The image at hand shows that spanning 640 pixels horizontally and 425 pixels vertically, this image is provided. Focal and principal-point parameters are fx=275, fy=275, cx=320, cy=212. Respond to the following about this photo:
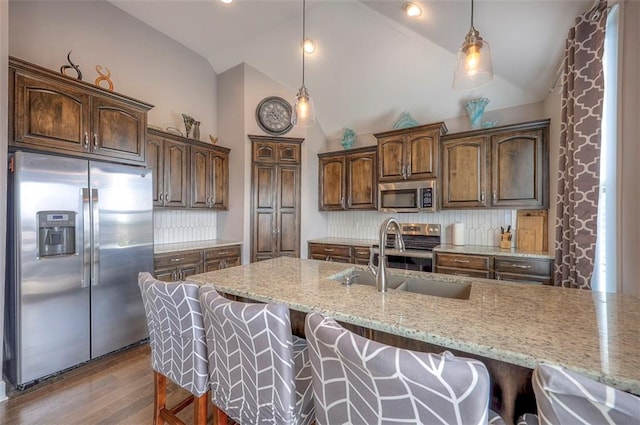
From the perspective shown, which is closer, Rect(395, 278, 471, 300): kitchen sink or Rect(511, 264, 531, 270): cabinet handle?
Rect(395, 278, 471, 300): kitchen sink

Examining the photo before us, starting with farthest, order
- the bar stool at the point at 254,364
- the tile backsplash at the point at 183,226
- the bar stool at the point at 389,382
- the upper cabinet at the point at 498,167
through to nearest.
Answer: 1. the tile backsplash at the point at 183,226
2. the upper cabinet at the point at 498,167
3. the bar stool at the point at 254,364
4. the bar stool at the point at 389,382

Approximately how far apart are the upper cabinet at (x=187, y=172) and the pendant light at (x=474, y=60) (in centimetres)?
324

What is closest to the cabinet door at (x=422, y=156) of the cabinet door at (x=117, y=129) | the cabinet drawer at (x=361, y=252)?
the cabinet drawer at (x=361, y=252)

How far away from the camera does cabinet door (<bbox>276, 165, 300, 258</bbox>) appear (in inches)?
165

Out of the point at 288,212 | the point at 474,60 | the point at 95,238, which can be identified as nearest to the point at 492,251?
the point at 474,60

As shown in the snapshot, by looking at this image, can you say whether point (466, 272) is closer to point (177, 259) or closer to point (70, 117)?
point (177, 259)

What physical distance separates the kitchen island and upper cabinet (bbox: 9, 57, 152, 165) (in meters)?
1.80

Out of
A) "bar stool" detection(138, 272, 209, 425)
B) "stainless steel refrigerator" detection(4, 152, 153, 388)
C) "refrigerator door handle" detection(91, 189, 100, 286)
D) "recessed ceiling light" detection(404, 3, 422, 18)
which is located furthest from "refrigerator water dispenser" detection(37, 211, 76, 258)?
"recessed ceiling light" detection(404, 3, 422, 18)

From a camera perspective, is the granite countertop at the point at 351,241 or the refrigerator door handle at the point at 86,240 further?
the granite countertop at the point at 351,241

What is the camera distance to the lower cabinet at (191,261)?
3.04 meters

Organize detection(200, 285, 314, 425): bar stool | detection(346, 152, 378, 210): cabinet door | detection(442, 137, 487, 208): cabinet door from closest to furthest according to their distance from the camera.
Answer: detection(200, 285, 314, 425): bar stool
detection(442, 137, 487, 208): cabinet door
detection(346, 152, 378, 210): cabinet door

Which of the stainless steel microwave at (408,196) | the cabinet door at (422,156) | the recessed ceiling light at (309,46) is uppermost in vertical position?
the recessed ceiling light at (309,46)

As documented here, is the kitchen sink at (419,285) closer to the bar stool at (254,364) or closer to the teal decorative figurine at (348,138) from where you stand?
the bar stool at (254,364)

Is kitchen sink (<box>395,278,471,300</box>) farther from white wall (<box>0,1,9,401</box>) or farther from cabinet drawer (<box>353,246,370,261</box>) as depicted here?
white wall (<box>0,1,9,401</box>)
